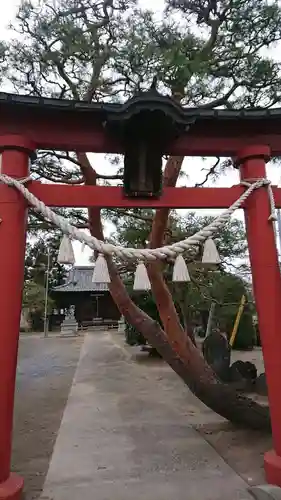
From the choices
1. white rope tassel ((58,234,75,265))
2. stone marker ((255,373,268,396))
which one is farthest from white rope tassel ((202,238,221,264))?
stone marker ((255,373,268,396))

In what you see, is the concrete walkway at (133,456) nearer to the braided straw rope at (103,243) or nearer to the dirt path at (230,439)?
the dirt path at (230,439)

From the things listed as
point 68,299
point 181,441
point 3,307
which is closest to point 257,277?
point 3,307

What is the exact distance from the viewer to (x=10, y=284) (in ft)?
10.2

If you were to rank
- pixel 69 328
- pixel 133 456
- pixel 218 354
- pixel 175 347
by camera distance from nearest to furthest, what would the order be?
pixel 133 456, pixel 175 347, pixel 218 354, pixel 69 328

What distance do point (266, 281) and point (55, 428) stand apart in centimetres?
408

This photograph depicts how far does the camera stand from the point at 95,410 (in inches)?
265

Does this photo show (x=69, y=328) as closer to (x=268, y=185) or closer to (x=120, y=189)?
(x=120, y=189)

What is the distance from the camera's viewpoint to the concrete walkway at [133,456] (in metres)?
3.45

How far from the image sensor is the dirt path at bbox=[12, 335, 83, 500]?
4.13 meters

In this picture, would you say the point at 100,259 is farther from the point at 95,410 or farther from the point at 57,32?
the point at 95,410

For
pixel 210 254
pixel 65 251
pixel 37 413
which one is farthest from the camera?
pixel 37 413

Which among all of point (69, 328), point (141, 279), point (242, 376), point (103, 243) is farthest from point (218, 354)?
point (69, 328)

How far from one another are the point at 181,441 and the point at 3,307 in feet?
10.3

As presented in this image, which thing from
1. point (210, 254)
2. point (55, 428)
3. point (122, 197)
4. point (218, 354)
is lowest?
point (55, 428)
